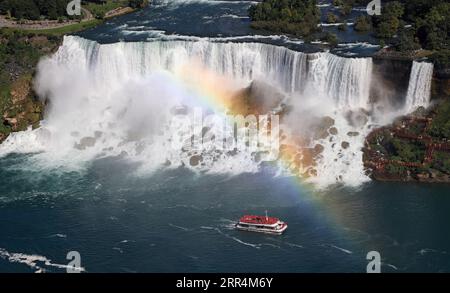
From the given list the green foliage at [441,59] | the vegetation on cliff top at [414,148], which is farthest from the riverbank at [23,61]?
the green foliage at [441,59]

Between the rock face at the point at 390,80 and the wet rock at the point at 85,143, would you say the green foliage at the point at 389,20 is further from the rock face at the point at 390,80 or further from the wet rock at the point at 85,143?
the wet rock at the point at 85,143

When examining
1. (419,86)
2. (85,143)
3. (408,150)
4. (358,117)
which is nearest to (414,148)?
(408,150)

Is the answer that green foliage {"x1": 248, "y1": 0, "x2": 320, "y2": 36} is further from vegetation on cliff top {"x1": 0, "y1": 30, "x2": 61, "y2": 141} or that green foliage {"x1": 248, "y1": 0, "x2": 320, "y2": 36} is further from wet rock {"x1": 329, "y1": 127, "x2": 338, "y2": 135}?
vegetation on cliff top {"x1": 0, "y1": 30, "x2": 61, "y2": 141}

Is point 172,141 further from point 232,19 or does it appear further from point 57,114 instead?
point 232,19

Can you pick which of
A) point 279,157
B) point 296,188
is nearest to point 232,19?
point 279,157

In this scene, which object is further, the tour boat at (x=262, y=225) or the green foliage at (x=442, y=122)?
the green foliage at (x=442, y=122)

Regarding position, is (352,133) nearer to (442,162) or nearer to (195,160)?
(442,162)
